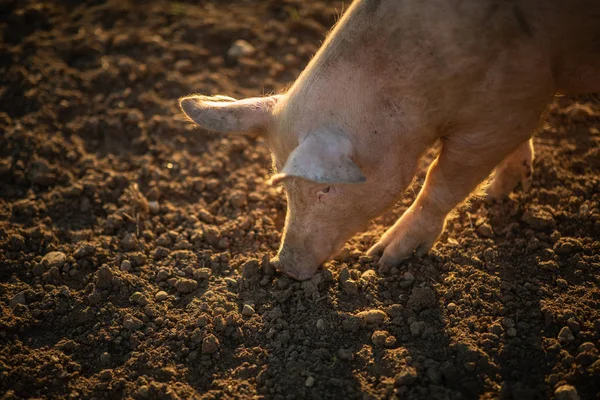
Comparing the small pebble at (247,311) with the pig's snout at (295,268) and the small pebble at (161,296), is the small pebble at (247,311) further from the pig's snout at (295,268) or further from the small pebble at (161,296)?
the small pebble at (161,296)

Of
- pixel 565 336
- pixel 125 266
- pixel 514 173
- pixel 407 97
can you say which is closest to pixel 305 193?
pixel 407 97

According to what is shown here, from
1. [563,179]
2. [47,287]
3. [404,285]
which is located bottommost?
[47,287]

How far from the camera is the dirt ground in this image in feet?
10.7

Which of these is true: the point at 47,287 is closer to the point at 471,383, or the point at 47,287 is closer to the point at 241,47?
the point at 471,383

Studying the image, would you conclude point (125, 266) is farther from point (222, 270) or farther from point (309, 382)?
point (309, 382)

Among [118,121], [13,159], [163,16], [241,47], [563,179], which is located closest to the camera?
[563,179]

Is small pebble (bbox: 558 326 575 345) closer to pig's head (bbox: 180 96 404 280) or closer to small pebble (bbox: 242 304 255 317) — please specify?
pig's head (bbox: 180 96 404 280)

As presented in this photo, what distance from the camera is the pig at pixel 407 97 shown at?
10.2 ft

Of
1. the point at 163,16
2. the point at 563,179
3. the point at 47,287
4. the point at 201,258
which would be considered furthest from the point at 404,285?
the point at 163,16

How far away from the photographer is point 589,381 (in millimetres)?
3062

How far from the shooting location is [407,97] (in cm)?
321

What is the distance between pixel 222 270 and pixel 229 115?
3.99ft

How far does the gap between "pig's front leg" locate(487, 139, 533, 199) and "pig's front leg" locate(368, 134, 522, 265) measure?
82 centimetres

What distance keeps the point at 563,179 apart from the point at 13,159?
15.9ft
